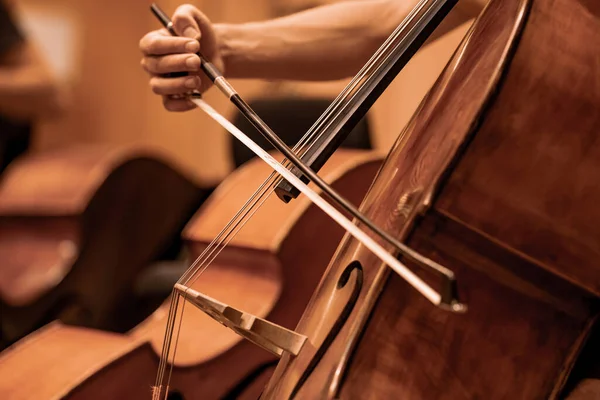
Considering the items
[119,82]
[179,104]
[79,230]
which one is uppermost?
[179,104]

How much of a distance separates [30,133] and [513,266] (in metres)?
1.44

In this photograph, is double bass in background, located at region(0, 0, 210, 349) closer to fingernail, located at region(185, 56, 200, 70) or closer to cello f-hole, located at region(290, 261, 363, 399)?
fingernail, located at region(185, 56, 200, 70)

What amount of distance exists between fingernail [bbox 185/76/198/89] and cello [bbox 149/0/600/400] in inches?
9.5

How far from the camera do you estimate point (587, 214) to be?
0.48 metres

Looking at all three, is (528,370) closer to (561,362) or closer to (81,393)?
(561,362)

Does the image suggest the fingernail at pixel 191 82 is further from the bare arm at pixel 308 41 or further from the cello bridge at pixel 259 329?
the cello bridge at pixel 259 329

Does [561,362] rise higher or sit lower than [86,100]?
higher

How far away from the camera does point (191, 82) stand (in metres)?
0.70

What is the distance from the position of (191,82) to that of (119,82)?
1875 millimetres

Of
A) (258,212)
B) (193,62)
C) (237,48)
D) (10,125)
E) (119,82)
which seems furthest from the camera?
(119,82)

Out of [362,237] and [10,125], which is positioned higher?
[362,237]

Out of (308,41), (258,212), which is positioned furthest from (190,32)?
(258,212)

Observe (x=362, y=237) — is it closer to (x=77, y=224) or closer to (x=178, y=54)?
(x=178, y=54)

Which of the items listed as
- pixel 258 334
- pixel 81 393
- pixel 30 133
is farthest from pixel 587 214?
pixel 30 133
